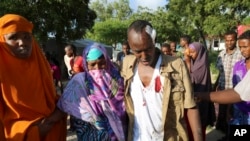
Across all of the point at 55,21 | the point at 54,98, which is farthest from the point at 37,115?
the point at 55,21

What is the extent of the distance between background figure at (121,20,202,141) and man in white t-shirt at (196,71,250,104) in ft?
2.03

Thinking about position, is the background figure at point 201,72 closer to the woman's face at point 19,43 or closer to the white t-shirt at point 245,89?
the white t-shirt at point 245,89

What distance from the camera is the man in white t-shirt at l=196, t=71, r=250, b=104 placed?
268 cm

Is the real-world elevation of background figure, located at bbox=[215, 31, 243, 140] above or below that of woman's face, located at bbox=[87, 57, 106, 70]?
below

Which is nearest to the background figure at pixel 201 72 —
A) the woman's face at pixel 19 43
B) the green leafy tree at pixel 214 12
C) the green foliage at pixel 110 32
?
the woman's face at pixel 19 43

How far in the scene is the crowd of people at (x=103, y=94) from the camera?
224cm

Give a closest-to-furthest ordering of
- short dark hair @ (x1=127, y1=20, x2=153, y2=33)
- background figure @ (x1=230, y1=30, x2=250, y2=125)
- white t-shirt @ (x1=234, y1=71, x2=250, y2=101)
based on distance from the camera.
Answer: short dark hair @ (x1=127, y1=20, x2=153, y2=33) → white t-shirt @ (x1=234, y1=71, x2=250, y2=101) → background figure @ (x1=230, y1=30, x2=250, y2=125)

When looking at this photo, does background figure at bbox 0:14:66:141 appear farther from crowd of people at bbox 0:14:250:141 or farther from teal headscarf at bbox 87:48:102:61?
teal headscarf at bbox 87:48:102:61

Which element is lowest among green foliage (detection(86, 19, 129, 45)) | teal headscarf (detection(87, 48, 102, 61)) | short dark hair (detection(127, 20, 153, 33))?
teal headscarf (detection(87, 48, 102, 61))

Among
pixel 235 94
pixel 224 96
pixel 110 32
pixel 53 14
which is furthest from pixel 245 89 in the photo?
pixel 110 32

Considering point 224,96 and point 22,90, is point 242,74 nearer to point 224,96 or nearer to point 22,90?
point 224,96

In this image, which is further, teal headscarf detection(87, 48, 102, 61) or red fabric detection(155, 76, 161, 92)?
teal headscarf detection(87, 48, 102, 61)

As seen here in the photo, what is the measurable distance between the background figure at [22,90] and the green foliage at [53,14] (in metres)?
12.9

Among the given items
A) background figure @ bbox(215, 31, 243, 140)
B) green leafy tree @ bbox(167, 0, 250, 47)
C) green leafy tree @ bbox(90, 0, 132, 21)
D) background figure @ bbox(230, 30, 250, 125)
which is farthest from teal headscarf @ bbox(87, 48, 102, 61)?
green leafy tree @ bbox(90, 0, 132, 21)
